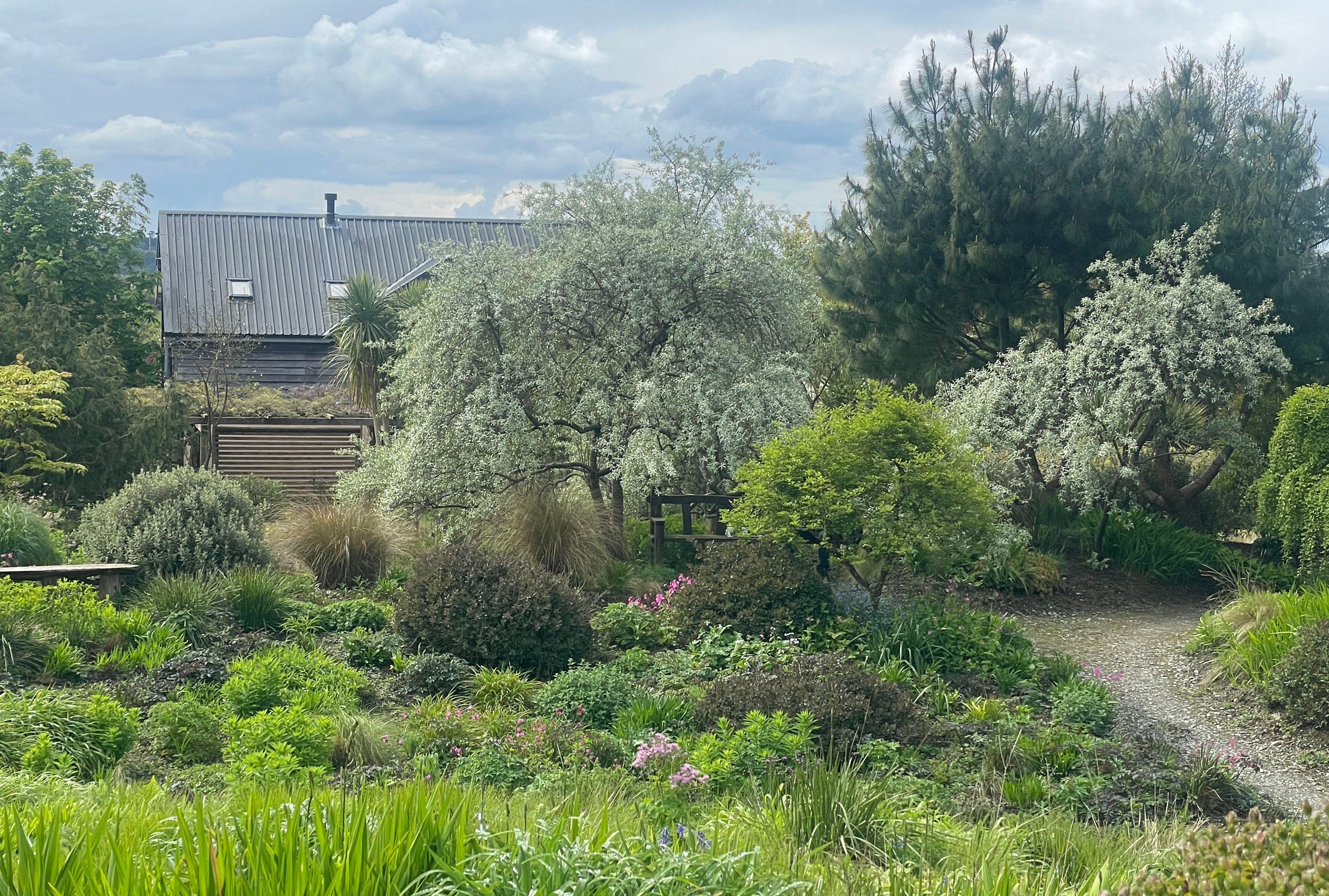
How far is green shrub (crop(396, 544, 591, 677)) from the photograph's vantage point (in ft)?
27.6

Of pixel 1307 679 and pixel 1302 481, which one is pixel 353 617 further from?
pixel 1302 481

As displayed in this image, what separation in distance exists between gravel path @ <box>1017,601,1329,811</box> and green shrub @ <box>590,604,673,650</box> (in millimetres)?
3692

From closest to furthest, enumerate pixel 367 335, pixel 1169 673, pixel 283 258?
pixel 1169 673 < pixel 367 335 < pixel 283 258

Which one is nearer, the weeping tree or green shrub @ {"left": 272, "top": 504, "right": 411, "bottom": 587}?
green shrub @ {"left": 272, "top": 504, "right": 411, "bottom": 587}

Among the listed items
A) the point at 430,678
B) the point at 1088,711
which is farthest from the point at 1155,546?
the point at 430,678

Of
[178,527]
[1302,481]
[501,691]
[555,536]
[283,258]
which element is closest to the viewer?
[501,691]

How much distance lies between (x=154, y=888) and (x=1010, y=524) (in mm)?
9747

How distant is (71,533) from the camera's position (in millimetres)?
14156

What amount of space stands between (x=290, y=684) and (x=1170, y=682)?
694 cm

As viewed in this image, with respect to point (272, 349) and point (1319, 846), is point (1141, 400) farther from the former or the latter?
point (272, 349)

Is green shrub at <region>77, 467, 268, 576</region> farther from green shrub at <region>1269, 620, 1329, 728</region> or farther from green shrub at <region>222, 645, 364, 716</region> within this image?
green shrub at <region>1269, 620, 1329, 728</region>

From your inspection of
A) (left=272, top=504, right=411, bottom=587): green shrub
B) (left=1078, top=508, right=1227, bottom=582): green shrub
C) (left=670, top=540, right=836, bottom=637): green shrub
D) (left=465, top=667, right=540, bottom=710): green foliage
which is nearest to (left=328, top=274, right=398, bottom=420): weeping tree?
(left=272, top=504, right=411, bottom=587): green shrub

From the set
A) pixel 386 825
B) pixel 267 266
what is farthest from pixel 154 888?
pixel 267 266

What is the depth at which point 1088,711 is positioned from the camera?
7.33 metres
